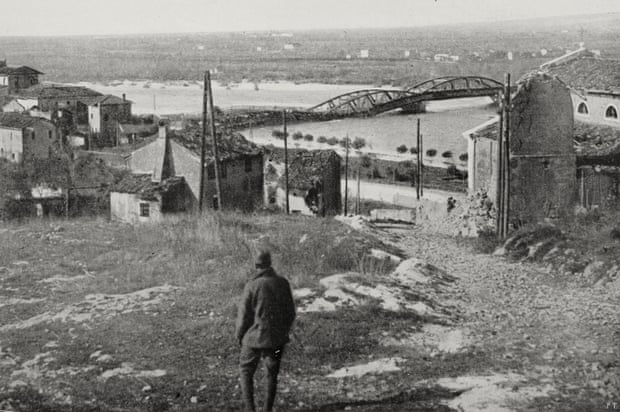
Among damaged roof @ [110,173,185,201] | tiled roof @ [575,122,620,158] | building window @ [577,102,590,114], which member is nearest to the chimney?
damaged roof @ [110,173,185,201]

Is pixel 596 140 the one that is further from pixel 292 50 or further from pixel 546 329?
pixel 546 329

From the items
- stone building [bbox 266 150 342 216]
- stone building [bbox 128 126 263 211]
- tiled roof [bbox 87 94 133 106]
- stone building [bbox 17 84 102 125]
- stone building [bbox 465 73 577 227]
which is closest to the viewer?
stone building [bbox 465 73 577 227]

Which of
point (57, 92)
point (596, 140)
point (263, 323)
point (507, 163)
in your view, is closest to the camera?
point (263, 323)

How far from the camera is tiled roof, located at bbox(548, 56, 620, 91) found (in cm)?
1591

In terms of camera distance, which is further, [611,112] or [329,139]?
[329,139]

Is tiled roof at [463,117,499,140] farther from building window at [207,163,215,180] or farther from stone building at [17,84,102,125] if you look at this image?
stone building at [17,84,102,125]

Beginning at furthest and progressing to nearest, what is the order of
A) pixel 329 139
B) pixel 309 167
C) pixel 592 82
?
pixel 329 139 → pixel 309 167 → pixel 592 82

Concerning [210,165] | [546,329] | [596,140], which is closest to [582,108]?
[596,140]

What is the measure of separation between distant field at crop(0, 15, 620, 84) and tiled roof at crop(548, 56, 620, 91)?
292 cm

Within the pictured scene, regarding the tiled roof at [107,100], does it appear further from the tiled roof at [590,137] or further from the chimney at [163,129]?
the tiled roof at [590,137]

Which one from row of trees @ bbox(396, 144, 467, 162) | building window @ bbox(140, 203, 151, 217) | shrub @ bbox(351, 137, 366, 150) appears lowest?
building window @ bbox(140, 203, 151, 217)

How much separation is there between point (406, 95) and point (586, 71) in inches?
147

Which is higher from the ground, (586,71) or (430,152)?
(586,71)

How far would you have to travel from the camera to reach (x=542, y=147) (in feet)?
42.2
